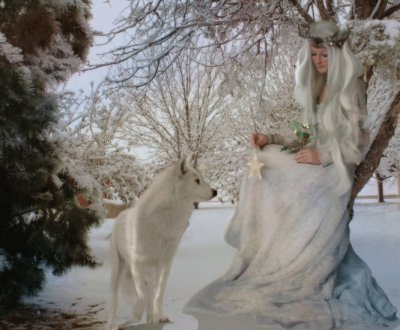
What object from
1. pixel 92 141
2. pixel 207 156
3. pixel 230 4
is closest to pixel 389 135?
pixel 230 4

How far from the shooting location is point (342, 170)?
1832 mm

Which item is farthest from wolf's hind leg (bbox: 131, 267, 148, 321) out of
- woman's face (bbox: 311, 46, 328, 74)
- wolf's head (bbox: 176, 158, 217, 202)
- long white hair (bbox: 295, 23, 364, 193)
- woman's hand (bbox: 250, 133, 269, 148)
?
woman's face (bbox: 311, 46, 328, 74)

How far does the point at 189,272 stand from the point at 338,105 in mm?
1528

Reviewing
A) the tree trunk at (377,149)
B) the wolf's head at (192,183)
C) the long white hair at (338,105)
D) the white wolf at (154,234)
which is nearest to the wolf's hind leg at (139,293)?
the white wolf at (154,234)

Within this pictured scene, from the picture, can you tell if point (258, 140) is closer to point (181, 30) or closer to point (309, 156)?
point (309, 156)

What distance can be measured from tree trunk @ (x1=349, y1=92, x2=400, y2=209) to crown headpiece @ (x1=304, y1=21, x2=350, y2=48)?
1.07m

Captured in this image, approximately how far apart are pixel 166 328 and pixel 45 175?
1.20 meters

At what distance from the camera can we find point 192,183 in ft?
5.91

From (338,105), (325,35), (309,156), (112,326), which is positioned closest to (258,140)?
(309,156)

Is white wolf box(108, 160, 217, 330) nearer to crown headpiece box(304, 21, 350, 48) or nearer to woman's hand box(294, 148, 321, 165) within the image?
woman's hand box(294, 148, 321, 165)

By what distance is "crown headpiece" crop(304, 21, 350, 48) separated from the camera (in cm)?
189

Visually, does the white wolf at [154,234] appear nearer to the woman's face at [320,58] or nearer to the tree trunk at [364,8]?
the woman's face at [320,58]

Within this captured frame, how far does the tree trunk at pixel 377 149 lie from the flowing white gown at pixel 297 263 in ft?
3.02

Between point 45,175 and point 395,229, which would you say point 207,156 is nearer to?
point 395,229
